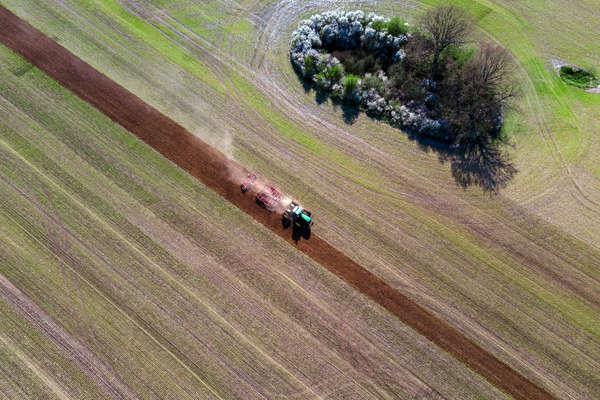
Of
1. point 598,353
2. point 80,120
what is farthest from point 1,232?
point 598,353

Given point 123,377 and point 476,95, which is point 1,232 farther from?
point 476,95

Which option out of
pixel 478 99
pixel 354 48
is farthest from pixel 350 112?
pixel 478 99

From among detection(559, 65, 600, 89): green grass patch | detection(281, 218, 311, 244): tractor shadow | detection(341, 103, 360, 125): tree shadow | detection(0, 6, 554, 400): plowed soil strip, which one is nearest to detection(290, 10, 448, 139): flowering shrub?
detection(341, 103, 360, 125): tree shadow

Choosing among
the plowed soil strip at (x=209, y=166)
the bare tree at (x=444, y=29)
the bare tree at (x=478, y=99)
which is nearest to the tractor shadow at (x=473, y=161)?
the bare tree at (x=478, y=99)

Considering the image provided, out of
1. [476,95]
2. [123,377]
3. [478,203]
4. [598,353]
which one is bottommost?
[123,377]

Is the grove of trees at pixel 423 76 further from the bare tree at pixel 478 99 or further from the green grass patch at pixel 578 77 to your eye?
the green grass patch at pixel 578 77

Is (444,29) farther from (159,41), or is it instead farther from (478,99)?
A: (159,41)
